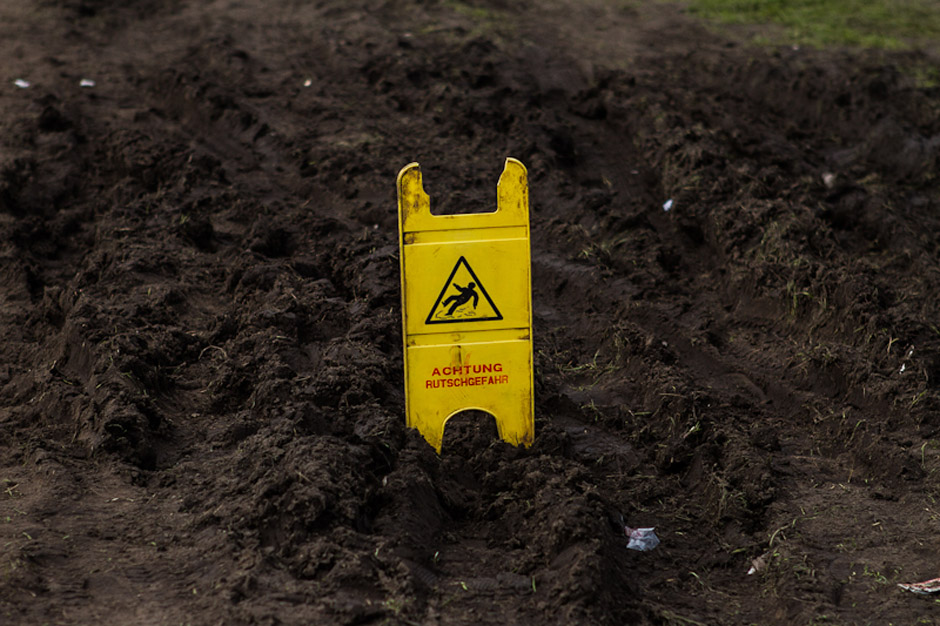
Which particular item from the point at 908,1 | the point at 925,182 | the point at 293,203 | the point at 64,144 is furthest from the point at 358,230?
the point at 908,1

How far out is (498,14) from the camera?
1191 centimetres

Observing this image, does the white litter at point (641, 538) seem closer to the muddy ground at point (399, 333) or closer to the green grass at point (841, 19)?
the muddy ground at point (399, 333)

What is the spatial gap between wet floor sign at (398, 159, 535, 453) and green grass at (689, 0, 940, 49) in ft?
26.8

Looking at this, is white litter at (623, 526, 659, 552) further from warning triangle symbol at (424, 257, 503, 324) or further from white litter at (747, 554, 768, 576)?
warning triangle symbol at (424, 257, 503, 324)

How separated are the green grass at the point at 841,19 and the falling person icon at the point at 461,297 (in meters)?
8.35

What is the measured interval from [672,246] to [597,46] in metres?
4.66

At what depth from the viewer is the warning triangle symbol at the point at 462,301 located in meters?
4.56

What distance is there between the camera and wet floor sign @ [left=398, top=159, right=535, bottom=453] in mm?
4516

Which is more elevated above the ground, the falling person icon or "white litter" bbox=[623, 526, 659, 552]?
the falling person icon

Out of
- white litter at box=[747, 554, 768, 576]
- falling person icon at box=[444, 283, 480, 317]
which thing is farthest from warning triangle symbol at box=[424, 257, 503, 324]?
white litter at box=[747, 554, 768, 576]

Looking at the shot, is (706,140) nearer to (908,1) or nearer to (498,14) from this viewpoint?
(498,14)

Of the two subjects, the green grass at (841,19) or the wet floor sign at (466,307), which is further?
the green grass at (841,19)

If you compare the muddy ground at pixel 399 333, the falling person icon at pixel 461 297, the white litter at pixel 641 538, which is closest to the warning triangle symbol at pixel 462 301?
the falling person icon at pixel 461 297

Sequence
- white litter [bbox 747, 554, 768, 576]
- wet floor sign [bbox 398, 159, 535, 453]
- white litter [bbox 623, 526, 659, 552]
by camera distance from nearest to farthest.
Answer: white litter [bbox 747, 554, 768, 576] < white litter [bbox 623, 526, 659, 552] < wet floor sign [bbox 398, 159, 535, 453]
